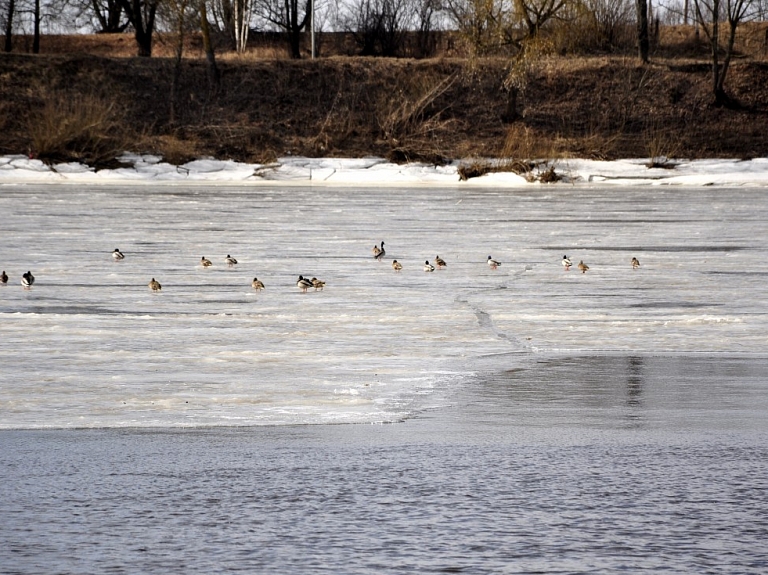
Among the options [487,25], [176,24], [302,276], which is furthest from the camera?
[176,24]

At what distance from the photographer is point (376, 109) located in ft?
172

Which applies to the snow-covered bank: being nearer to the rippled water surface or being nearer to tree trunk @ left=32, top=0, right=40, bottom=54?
the rippled water surface

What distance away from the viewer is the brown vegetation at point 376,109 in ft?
148

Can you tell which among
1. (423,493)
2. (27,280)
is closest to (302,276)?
(27,280)

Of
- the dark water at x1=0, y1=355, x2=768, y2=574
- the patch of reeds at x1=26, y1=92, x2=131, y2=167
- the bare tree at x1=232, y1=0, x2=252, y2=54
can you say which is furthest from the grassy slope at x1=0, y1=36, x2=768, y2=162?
the dark water at x1=0, y1=355, x2=768, y2=574

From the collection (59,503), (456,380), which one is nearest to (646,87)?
(456,380)

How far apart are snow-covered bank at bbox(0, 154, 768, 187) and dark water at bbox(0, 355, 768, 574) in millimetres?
32211

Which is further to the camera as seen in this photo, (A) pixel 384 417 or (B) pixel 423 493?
(A) pixel 384 417

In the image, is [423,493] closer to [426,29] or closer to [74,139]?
[74,139]

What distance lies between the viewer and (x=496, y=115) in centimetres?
5316

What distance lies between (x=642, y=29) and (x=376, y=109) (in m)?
13.3

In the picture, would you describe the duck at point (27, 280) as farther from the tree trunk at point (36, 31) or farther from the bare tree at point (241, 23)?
the tree trunk at point (36, 31)

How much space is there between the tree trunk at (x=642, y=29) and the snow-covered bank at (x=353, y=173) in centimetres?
1344

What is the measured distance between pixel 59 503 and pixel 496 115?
48813mm
